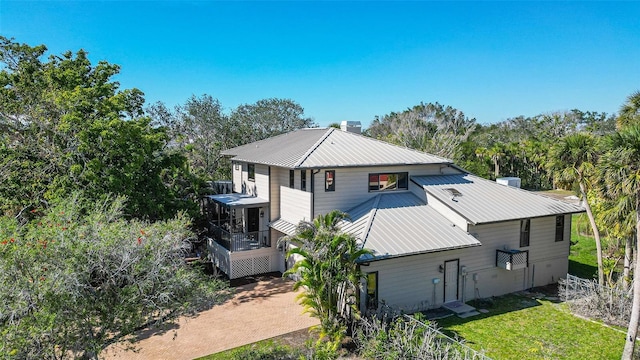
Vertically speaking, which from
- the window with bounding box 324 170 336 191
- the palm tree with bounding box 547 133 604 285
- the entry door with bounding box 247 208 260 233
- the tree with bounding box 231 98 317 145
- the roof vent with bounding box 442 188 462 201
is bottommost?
the entry door with bounding box 247 208 260 233

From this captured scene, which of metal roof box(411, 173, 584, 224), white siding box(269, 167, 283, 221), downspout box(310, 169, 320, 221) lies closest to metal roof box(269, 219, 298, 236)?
white siding box(269, 167, 283, 221)

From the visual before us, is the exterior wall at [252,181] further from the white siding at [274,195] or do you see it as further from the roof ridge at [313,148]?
the roof ridge at [313,148]

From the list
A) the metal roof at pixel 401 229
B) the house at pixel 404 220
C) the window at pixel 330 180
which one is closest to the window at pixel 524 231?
the house at pixel 404 220

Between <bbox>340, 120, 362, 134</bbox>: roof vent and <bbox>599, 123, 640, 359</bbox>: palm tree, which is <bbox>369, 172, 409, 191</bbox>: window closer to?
<bbox>340, 120, 362, 134</bbox>: roof vent

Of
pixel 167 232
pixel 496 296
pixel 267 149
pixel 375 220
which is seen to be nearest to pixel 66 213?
pixel 167 232

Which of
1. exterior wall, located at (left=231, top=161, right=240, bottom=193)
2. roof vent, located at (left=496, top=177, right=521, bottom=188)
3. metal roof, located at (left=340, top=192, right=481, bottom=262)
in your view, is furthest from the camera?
exterior wall, located at (left=231, top=161, right=240, bottom=193)

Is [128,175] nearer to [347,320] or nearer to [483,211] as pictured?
[347,320]
